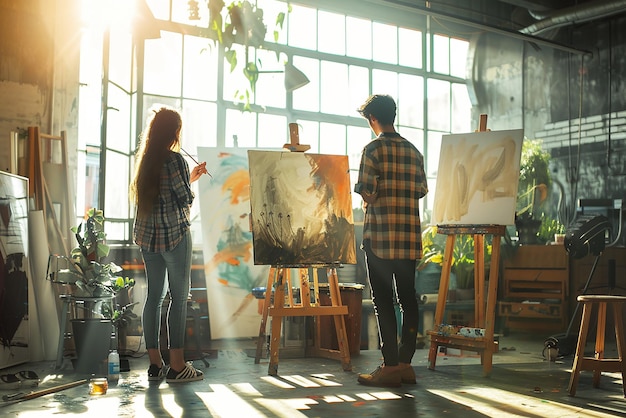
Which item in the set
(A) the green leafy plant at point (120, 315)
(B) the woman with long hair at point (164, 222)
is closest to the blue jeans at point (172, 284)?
(B) the woman with long hair at point (164, 222)

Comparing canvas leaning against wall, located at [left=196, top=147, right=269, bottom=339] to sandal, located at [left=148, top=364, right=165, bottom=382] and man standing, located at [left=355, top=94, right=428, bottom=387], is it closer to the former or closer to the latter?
sandal, located at [left=148, top=364, right=165, bottom=382]

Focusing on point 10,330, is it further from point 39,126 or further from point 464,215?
point 464,215

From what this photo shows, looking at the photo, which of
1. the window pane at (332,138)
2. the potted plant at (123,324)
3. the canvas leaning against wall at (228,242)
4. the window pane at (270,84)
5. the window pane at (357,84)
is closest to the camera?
the potted plant at (123,324)

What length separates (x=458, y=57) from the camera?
9.69m

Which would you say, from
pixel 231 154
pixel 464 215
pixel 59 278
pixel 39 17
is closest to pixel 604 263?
pixel 464 215

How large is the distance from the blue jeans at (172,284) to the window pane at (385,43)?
17.3ft

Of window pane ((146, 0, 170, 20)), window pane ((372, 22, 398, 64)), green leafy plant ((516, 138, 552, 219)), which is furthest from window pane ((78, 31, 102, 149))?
green leafy plant ((516, 138, 552, 219))

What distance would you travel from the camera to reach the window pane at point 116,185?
19.7 feet

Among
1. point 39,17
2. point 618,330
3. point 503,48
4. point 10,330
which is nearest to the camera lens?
point 618,330

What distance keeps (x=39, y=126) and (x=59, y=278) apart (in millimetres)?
1342

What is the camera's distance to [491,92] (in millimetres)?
9875

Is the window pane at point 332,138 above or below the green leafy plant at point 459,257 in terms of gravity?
above

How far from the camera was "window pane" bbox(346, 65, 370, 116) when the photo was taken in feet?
27.4

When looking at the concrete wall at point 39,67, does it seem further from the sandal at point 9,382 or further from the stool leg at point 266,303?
the stool leg at point 266,303
